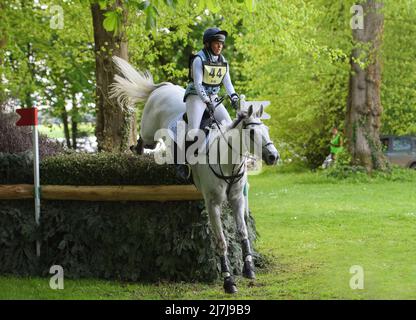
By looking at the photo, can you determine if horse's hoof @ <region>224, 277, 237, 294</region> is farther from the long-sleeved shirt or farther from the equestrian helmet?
the equestrian helmet

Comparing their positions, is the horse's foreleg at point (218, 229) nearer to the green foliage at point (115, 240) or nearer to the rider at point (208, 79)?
the green foliage at point (115, 240)

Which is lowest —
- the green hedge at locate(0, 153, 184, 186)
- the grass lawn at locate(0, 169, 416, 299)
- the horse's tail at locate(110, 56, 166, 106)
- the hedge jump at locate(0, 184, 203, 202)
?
the grass lawn at locate(0, 169, 416, 299)

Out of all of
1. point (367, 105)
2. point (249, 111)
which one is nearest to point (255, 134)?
point (249, 111)

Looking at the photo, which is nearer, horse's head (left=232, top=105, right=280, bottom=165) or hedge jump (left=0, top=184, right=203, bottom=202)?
horse's head (left=232, top=105, right=280, bottom=165)

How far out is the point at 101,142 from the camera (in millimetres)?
14297

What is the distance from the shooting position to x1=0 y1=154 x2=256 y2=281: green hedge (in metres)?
9.41

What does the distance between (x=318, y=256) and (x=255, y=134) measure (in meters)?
4.01

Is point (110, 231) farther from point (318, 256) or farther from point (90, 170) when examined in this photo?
point (318, 256)

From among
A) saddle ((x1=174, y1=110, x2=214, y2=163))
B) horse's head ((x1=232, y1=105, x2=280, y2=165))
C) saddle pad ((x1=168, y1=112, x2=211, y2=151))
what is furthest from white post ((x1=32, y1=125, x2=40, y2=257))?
horse's head ((x1=232, y1=105, x2=280, y2=165))

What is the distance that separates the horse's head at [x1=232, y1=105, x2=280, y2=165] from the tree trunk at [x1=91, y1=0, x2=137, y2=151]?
633 centimetres

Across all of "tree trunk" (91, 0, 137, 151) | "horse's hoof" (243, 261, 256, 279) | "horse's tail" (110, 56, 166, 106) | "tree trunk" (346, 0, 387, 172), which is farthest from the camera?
"tree trunk" (346, 0, 387, 172)
